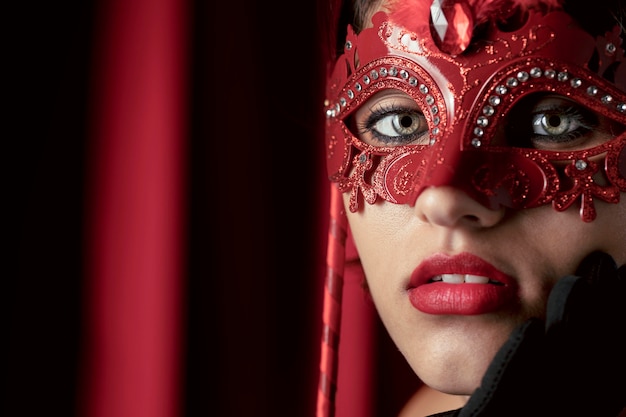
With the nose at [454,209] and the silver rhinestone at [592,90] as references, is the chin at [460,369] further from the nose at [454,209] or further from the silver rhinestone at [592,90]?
the silver rhinestone at [592,90]

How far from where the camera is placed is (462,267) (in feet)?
3.01

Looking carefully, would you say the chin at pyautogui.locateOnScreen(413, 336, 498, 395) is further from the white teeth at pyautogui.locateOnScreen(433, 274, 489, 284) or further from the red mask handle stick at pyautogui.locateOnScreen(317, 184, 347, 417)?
the red mask handle stick at pyautogui.locateOnScreen(317, 184, 347, 417)

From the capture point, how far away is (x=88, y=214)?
1173 millimetres

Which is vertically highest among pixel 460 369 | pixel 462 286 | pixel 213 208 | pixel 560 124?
pixel 560 124

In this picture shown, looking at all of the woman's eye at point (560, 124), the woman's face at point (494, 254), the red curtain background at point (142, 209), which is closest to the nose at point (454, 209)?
the woman's face at point (494, 254)

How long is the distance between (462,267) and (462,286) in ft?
0.08

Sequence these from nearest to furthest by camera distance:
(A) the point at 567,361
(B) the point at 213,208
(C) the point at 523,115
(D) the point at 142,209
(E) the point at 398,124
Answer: (A) the point at 567,361
(C) the point at 523,115
(E) the point at 398,124
(D) the point at 142,209
(B) the point at 213,208

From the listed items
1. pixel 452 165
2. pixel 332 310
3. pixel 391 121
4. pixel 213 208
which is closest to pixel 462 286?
pixel 452 165

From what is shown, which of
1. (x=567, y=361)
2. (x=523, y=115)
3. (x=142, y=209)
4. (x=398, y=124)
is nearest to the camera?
(x=567, y=361)

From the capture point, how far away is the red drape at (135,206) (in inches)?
46.0

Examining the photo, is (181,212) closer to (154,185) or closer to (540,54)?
(154,185)

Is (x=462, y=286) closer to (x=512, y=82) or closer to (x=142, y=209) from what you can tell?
(x=512, y=82)

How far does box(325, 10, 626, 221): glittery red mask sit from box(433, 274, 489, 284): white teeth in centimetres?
10

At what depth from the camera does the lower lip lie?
35.6 inches
